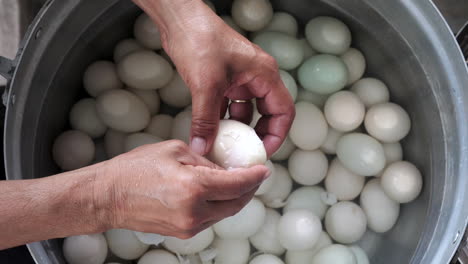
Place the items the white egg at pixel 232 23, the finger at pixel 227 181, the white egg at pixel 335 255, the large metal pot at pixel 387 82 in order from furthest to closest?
the white egg at pixel 232 23 < the white egg at pixel 335 255 < the large metal pot at pixel 387 82 < the finger at pixel 227 181

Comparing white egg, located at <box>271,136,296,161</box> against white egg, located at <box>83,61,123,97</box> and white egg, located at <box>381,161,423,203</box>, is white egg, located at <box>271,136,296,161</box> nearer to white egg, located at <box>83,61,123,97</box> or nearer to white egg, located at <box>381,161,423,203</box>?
white egg, located at <box>381,161,423,203</box>

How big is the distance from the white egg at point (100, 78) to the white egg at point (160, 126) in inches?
3.9

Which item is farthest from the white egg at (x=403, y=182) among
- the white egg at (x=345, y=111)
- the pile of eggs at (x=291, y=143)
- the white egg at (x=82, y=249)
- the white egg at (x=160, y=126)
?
the white egg at (x=82, y=249)

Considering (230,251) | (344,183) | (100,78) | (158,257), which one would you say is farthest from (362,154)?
(100,78)

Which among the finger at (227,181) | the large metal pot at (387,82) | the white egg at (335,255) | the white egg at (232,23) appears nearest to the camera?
the finger at (227,181)

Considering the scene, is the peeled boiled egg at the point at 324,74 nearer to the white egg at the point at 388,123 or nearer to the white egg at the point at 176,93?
the white egg at the point at 388,123

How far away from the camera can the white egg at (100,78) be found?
86 cm

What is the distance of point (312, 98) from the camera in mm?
908

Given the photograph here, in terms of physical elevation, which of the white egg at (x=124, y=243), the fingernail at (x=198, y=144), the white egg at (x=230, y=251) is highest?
the fingernail at (x=198, y=144)

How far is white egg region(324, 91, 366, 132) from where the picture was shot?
0.85 meters

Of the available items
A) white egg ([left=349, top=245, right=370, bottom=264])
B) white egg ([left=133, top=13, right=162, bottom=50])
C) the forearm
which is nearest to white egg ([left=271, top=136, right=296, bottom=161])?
white egg ([left=349, top=245, right=370, bottom=264])

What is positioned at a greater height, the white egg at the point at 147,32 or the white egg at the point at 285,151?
the white egg at the point at 147,32

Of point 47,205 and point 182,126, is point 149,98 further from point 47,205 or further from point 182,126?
point 47,205

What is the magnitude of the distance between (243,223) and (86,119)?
0.37 meters
